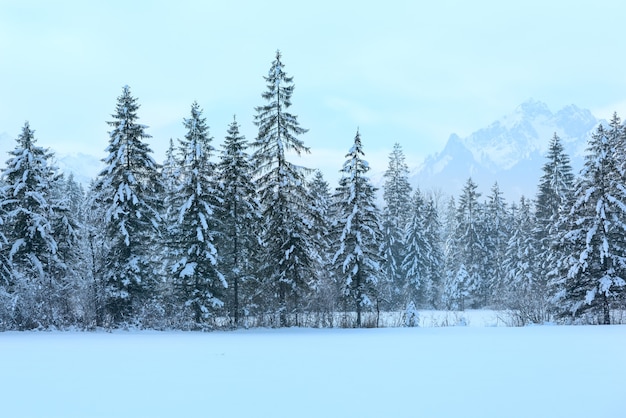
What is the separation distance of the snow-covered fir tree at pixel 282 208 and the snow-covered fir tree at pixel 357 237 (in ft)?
6.63

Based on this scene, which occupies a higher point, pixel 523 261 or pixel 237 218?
pixel 237 218

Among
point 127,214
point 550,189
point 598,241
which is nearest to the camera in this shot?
point 598,241

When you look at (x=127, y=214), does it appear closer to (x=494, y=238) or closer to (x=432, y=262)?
(x=432, y=262)

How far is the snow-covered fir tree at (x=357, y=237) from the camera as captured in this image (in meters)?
24.0

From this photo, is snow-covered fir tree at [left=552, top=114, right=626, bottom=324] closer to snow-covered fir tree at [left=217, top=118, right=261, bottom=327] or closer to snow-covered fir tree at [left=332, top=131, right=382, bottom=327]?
snow-covered fir tree at [left=332, top=131, right=382, bottom=327]

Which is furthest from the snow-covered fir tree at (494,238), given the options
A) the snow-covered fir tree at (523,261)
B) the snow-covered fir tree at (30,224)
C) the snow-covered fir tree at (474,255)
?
the snow-covered fir tree at (30,224)

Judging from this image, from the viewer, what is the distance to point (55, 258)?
23312 mm

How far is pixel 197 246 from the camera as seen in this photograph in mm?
22375

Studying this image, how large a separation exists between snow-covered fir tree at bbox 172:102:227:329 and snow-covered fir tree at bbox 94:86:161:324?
1963mm

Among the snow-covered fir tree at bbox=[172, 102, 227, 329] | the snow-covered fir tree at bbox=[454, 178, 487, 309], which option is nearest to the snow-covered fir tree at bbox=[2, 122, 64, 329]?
the snow-covered fir tree at bbox=[172, 102, 227, 329]

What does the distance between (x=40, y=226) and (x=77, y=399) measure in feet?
65.3

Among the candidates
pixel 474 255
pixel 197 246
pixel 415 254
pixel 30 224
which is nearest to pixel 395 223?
pixel 415 254

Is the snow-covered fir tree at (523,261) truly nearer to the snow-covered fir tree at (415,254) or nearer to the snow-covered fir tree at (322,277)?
the snow-covered fir tree at (415,254)

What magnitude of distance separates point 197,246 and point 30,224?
32.7 feet
